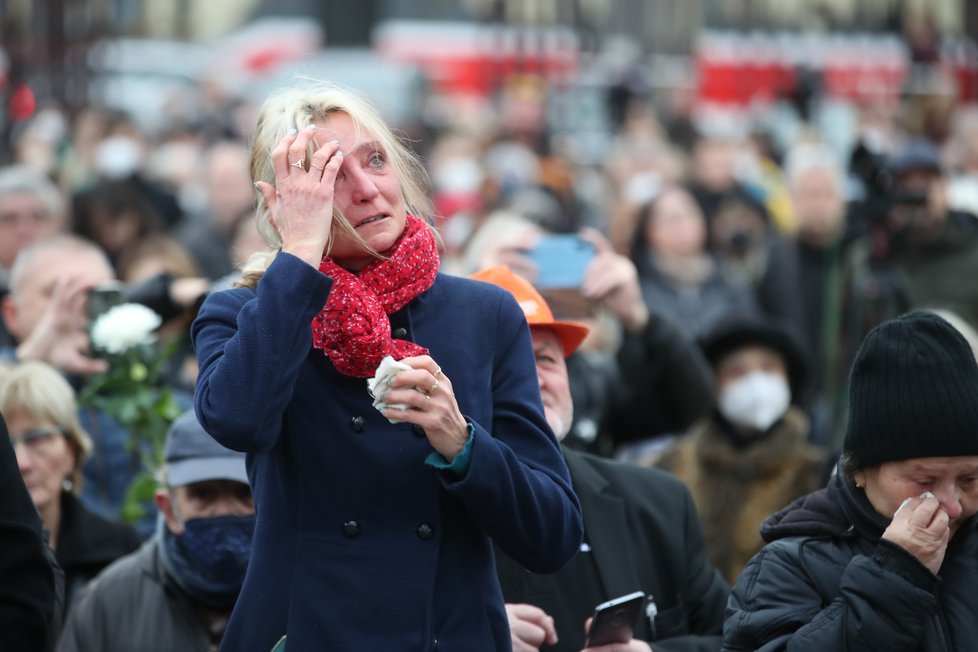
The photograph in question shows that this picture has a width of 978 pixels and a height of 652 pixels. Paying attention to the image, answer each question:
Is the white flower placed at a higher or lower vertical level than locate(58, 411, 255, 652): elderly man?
higher

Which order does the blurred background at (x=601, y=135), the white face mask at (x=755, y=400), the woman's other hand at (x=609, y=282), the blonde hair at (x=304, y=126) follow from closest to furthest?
the blonde hair at (x=304, y=126) < the woman's other hand at (x=609, y=282) < the white face mask at (x=755, y=400) < the blurred background at (x=601, y=135)

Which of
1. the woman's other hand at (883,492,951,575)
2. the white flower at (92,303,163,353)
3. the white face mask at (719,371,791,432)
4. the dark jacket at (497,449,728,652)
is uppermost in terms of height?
the woman's other hand at (883,492,951,575)

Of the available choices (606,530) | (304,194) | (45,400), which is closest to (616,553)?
(606,530)

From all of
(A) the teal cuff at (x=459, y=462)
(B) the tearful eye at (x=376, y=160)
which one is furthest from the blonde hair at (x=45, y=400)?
(A) the teal cuff at (x=459, y=462)

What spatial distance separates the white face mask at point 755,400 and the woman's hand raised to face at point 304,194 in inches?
130

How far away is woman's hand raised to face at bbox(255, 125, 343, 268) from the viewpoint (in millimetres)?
2969

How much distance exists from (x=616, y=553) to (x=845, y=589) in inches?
34.9

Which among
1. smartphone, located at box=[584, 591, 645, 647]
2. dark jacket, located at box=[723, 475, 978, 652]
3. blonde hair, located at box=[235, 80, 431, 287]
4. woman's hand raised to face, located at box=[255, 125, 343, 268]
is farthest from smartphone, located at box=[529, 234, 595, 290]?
woman's hand raised to face, located at box=[255, 125, 343, 268]

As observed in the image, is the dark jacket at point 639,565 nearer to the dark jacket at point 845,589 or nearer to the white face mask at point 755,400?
the dark jacket at point 845,589

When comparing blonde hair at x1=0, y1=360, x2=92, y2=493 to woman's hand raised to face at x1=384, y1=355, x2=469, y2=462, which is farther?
blonde hair at x1=0, y1=360, x2=92, y2=493

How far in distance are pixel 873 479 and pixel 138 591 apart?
1983mm

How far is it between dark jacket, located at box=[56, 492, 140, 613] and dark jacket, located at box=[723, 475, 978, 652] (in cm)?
216

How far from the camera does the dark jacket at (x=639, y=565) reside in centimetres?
393

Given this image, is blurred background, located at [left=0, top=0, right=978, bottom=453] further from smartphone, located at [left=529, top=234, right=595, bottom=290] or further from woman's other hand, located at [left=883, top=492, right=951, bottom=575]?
woman's other hand, located at [left=883, top=492, right=951, bottom=575]
